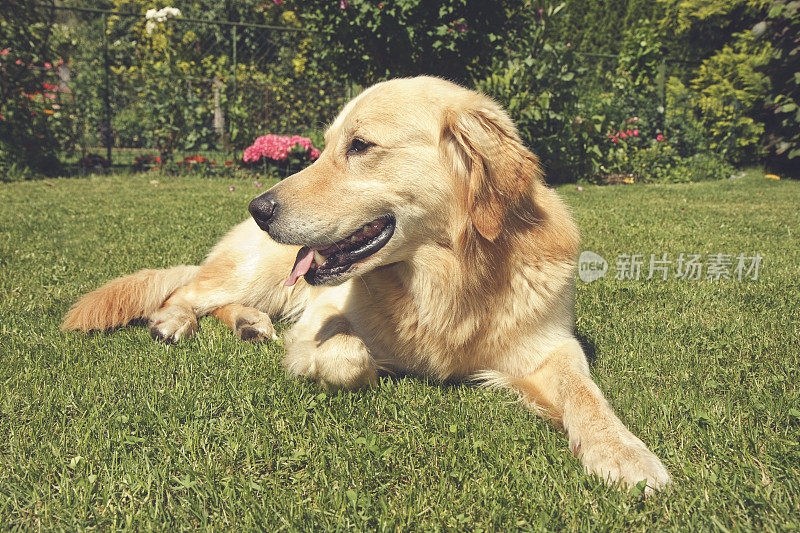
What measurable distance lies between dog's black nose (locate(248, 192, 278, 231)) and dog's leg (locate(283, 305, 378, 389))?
1.80 feet

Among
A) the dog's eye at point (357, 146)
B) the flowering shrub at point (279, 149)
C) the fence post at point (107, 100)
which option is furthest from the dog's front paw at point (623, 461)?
the fence post at point (107, 100)

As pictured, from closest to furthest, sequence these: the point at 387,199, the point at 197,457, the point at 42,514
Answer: the point at 42,514, the point at 197,457, the point at 387,199

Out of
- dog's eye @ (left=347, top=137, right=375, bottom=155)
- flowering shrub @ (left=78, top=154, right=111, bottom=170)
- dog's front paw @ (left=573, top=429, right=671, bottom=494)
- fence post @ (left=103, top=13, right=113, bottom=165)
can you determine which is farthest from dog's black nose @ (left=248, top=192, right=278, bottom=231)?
fence post @ (left=103, top=13, right=113, bottom=165)

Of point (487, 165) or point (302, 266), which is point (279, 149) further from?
point (487, 165)

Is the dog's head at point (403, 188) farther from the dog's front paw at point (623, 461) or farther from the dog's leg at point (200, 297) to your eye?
the dog's leg at point (200, 297)

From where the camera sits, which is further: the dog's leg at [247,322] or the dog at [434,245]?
the dog's leg at [247,322]

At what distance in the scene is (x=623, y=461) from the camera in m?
1.55

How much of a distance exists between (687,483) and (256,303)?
246cm

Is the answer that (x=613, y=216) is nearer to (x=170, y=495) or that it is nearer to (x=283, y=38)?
(x=170, y=495)

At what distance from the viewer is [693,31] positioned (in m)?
14.1

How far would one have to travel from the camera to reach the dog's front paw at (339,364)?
→ 204 cm

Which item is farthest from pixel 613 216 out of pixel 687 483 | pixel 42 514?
pixel 42 514

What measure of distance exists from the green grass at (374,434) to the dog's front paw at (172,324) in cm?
9

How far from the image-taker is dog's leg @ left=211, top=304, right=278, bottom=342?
276 centimetres
